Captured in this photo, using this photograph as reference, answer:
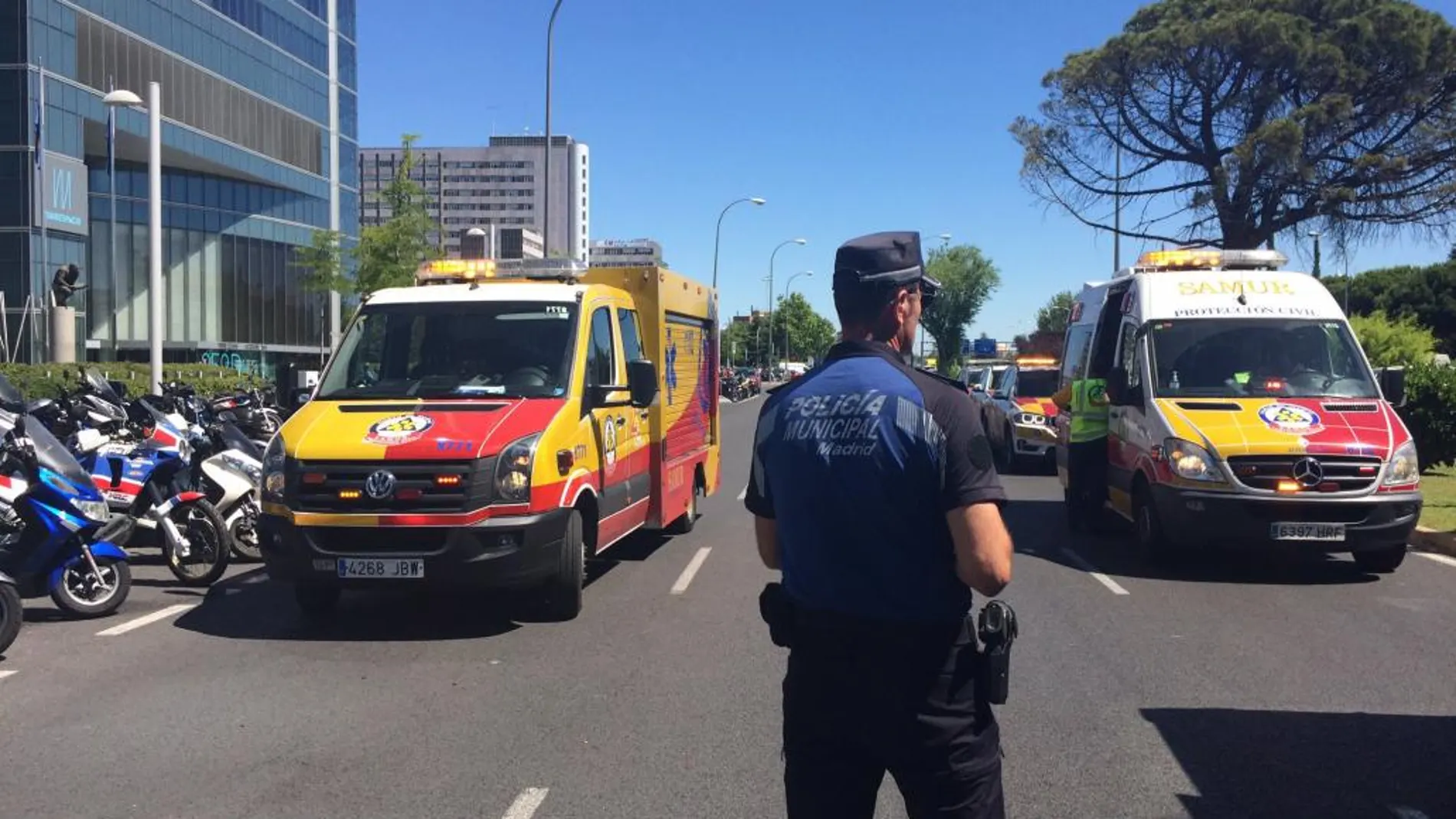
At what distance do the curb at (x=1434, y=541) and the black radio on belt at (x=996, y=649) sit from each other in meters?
9.96

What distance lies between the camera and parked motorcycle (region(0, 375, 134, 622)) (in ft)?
25.7

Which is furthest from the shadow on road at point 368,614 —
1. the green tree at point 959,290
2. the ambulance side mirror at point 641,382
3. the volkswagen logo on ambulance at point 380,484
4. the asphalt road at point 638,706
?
the green tree at point 959,290

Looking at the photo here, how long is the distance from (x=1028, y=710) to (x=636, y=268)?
234 inches

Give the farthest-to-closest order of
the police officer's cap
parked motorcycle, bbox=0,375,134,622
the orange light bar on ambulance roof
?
1. the orange light bar on ambulance roof
2. parked motorcycle, bbox=0,375,134,622
3. the police officer's cap

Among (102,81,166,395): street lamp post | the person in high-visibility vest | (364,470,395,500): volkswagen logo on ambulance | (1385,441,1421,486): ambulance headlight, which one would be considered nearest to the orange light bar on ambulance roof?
the person in high-visibility vest

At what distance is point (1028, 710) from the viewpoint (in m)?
5.92

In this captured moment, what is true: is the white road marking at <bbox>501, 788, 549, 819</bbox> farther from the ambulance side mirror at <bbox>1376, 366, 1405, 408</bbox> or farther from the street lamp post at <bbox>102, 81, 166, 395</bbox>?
the street lamp post at <bbox>102, 81, 166, 395</bbox>

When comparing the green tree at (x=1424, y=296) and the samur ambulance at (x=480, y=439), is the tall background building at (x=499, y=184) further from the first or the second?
the samur ambulance at (x=480, y=439)

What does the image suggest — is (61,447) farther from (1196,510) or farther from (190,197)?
(190,197)

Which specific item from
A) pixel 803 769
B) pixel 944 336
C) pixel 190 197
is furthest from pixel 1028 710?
pixel 944 336

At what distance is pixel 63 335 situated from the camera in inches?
1312

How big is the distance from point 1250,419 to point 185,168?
5392 cm

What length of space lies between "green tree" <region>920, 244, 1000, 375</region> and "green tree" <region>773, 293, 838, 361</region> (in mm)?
18051

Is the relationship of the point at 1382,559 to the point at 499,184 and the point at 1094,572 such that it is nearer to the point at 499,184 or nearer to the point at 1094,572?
the point at 1094,572
